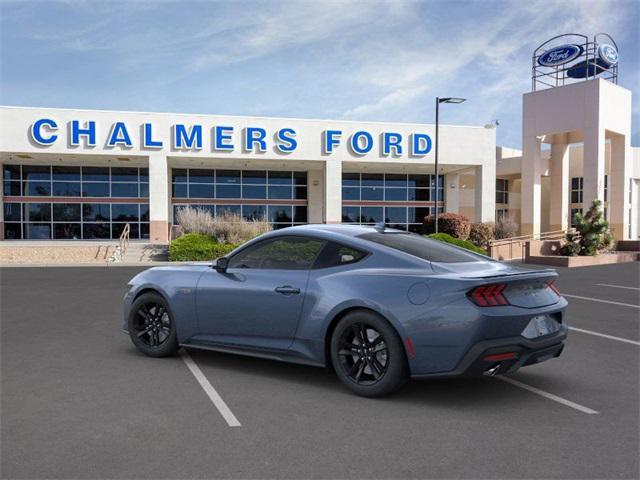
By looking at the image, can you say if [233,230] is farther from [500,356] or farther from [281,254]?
[500,356]

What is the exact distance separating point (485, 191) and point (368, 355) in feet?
103

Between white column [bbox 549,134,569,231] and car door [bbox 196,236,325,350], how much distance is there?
32211 millimetres

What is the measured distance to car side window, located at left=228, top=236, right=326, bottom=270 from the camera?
5.47 m

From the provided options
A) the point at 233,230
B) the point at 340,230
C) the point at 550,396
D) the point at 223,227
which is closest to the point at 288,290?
the point at 340,230

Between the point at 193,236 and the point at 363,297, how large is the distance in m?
19.9

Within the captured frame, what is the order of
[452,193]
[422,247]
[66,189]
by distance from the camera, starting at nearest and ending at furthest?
[422,247]
[66,189]
[452,193]

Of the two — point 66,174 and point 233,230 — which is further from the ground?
point 66,174

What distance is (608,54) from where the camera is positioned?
107ft

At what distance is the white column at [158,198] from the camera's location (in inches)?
1193

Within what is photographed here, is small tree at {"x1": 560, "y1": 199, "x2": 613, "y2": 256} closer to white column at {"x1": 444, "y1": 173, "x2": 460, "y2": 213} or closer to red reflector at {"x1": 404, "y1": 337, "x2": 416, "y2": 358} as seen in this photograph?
white column at {"x1": 444, "y1": 173, "x2": 460, "y2": 213}

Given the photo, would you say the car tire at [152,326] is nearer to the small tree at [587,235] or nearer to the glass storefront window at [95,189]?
the small tree at [587,235]

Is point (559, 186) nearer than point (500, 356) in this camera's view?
No

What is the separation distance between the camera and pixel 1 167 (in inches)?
1298

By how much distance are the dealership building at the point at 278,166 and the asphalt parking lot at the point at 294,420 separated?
24.6 meters
